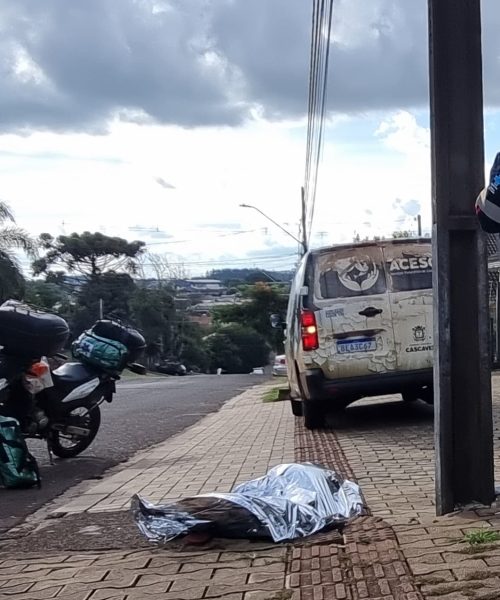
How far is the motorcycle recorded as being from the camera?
25.1ft

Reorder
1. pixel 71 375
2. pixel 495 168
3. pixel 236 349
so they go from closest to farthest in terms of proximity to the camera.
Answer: pixel 495 168
pixel 71 375
pixel 236 349

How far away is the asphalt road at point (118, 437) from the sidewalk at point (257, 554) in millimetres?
255

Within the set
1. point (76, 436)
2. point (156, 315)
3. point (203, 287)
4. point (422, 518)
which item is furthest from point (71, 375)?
point (203, 287)

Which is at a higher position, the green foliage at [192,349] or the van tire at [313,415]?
the van tire at [313,415]

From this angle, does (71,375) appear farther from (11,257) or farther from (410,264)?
(11,257)

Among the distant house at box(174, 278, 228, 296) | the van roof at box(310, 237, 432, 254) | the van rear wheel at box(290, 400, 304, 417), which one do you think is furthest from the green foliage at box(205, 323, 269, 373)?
the van roof at box(310, 237, 432, 254)

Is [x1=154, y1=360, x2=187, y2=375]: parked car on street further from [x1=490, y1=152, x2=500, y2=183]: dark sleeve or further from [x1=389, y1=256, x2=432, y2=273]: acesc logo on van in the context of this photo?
[x1=490, y1=152, x2=500, y2=183]: dark sleeve

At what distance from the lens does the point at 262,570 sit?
4191 millimetres

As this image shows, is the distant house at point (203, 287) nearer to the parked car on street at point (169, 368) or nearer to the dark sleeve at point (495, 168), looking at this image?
the parked car on street at point (169, 368)

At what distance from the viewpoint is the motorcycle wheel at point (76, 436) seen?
327 inches

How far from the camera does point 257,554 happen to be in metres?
4.46

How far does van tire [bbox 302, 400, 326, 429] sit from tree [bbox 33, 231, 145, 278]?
40.7 metres

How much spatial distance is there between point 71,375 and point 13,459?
4.83 feet

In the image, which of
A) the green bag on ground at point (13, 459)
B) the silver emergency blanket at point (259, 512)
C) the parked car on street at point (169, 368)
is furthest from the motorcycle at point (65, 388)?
the parked car on street at point (169, 368)
